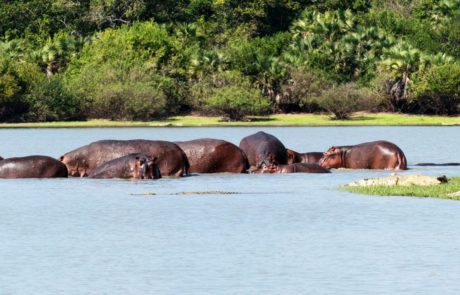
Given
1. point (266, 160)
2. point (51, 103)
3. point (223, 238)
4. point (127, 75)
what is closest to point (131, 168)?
point (266, 160)

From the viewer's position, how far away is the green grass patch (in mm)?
28252

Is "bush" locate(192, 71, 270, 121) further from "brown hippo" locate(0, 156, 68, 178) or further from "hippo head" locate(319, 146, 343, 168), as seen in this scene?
"brown hippo" locate(0, 156, 68, 178)

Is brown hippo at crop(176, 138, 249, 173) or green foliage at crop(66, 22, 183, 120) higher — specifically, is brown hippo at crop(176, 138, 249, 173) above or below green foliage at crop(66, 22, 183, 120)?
below

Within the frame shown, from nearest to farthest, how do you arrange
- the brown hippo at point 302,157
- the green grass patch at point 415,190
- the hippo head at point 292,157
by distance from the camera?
the green grass patch at point 415,190 → the hippo head at point 292,157 → the brown hippo at point 302,157

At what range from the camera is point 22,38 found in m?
113

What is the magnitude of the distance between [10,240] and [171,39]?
81431 millimetres

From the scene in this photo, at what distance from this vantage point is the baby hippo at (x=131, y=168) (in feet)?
113

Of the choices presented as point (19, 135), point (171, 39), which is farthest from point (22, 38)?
point (19, 135)

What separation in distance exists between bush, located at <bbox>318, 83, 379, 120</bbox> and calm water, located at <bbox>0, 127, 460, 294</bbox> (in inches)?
2254

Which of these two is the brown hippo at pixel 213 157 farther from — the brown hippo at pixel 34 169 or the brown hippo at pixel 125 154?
the brown hippo at pixel 34 169

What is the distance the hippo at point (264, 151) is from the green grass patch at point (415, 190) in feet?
24.7

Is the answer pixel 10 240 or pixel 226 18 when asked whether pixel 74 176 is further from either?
pixel 226 18

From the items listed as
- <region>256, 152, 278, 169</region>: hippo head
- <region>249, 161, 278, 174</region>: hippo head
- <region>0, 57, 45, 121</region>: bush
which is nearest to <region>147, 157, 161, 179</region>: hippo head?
<region>249, 161, 278, 174</region>: hippo head

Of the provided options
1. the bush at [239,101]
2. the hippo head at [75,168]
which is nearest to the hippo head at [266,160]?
the hippo head at [75,168]
